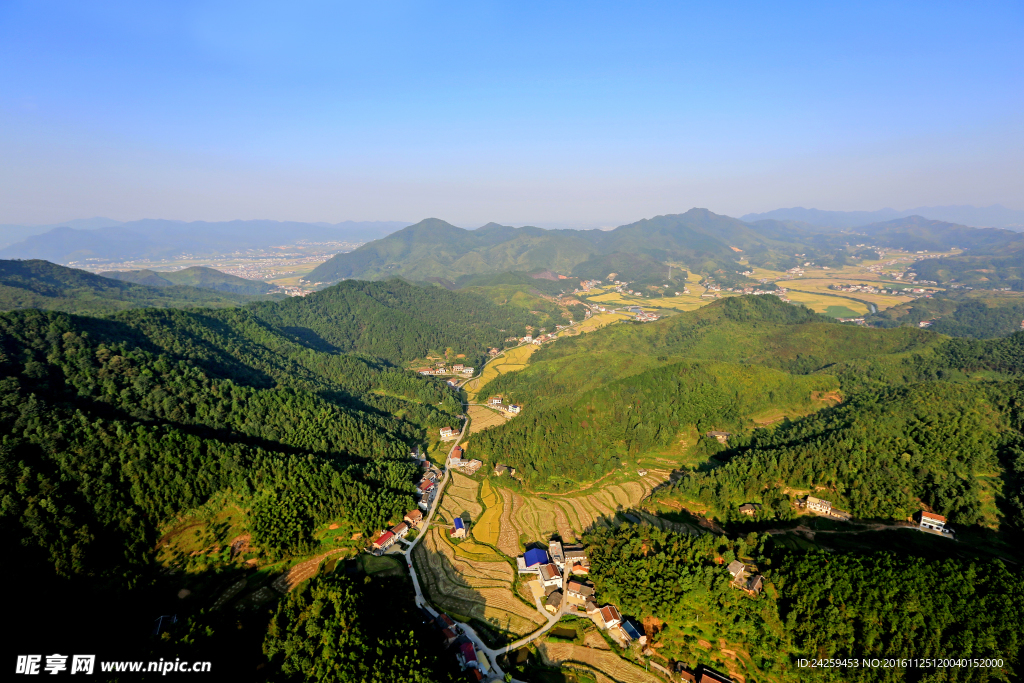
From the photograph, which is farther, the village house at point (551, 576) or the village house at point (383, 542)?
the village house at point (383, 542)

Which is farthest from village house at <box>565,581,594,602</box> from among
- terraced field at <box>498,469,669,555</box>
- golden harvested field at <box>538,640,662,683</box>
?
terraced field at <box>498,469,669,555</box>

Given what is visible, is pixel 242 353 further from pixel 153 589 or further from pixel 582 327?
pixel 582 327

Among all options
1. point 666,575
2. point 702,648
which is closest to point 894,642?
point 702,648

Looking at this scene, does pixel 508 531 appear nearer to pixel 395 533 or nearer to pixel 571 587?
pixel 571 587

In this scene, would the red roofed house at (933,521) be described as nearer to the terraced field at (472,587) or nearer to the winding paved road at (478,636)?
the winding paved road at (478,636)

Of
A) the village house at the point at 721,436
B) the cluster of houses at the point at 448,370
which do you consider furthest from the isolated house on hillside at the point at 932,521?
the cluster of houses at the point at 448,370

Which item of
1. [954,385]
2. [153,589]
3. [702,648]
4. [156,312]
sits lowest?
[702,648]

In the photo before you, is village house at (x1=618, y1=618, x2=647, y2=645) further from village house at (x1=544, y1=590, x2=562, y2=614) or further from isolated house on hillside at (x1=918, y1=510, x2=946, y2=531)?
isolated house on hillside at (x1=918, y1=510, x2=946, y2=531)
